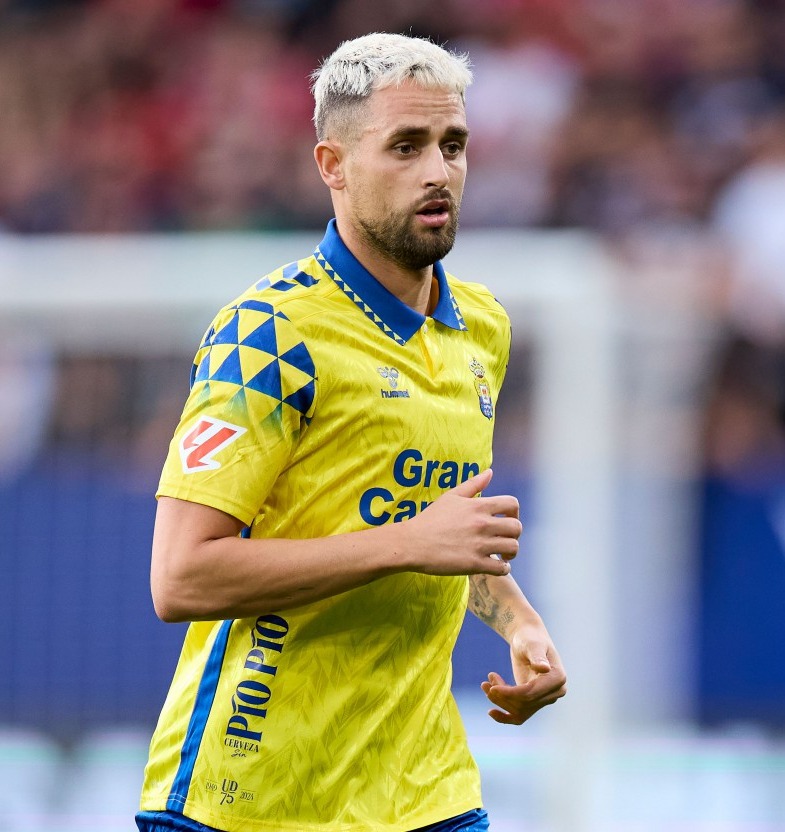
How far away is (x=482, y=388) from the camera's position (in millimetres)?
3373

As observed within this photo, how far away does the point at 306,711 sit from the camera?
3.07 metres

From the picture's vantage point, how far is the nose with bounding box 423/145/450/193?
305 centimetres

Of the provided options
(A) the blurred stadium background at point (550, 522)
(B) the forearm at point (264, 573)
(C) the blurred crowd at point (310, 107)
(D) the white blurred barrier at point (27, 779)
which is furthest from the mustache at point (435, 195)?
(C) the blurred crowd at point (310, 107)

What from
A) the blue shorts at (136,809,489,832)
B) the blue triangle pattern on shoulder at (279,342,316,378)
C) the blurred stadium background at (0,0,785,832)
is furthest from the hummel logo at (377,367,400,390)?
the blurred stadium background at (0,0,785,832)

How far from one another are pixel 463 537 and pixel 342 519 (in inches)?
12.5

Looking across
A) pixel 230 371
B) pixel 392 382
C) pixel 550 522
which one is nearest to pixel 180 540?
pixel 230 371

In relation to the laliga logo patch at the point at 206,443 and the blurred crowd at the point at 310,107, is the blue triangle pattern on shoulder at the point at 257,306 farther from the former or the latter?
the blurred crowd at the point at 310,107

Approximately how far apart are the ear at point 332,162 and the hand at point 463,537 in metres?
0.79

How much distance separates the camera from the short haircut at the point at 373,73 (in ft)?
10.1

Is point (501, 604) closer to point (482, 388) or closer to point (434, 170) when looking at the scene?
point (482, 388)

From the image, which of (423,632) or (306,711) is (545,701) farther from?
(306,711)

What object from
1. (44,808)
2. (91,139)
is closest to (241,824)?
(44,808)

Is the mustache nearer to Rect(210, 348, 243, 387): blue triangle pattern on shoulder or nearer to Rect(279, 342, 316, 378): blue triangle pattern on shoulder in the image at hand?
Rect(279, 342, 316, 378): blue triangle pattern on shoulder

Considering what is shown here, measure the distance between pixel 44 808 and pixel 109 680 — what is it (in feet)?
2.01
